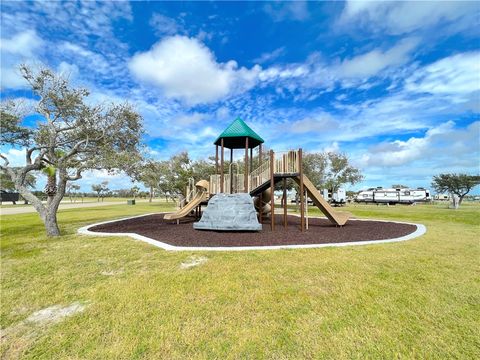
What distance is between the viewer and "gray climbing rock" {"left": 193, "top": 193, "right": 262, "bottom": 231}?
1102 centimetres

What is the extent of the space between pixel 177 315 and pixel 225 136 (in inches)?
395

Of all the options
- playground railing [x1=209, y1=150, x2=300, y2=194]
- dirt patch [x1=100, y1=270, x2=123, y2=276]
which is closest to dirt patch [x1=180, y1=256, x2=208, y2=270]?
dirt patch [x1=100, y1=270, x2=123, y2=276]

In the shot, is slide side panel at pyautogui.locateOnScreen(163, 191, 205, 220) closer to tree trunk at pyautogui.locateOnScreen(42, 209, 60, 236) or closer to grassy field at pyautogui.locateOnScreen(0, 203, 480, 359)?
tree trunk at pyautogui.locateOnScreen(42, 209, 60, 236)

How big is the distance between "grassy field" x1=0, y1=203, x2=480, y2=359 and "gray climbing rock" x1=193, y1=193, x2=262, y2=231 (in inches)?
164

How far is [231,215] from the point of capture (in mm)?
11250

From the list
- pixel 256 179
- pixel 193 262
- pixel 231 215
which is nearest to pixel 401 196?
pixel 256 179

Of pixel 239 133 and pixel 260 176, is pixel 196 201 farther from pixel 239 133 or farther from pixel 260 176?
pixel 239 133

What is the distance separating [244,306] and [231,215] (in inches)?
284

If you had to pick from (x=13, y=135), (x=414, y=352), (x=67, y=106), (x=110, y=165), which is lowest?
(x=414, y=352)

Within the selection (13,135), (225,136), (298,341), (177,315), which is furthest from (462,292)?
(13,135)

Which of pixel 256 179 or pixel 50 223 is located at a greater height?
pixel 256 179

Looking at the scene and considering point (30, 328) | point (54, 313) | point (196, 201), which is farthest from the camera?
point (196, 201)

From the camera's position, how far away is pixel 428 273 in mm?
5426

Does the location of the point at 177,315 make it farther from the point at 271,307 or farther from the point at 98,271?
the point at 98,271
